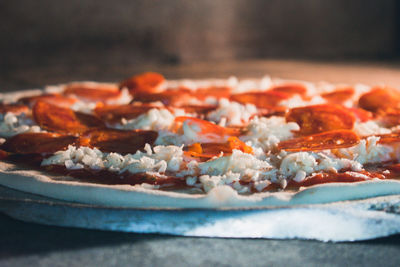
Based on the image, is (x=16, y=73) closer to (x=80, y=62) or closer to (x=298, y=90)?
(x=80, y=62)

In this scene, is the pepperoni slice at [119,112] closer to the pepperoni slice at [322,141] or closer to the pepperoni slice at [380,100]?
the pepperoni slice at [322,141]

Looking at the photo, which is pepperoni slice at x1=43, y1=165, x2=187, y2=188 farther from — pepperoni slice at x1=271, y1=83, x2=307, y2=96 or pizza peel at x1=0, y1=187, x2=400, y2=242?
pepperoni slice at x1=271, y1=83, x2=307, y2=96

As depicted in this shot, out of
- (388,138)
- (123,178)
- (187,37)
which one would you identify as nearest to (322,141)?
(388,138)

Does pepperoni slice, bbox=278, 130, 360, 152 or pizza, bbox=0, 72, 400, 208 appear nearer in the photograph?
pizza, bbox=0, 72, 400, 208

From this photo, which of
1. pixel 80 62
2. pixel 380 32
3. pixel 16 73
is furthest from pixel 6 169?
pixel 380 32

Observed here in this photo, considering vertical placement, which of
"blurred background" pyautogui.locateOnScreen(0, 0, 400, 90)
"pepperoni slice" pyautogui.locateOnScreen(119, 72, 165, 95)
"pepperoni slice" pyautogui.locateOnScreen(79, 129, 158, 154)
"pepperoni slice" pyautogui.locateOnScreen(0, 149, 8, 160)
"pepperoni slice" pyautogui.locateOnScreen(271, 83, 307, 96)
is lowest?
"pepperoni slice" pyautogui.locateOnScreen(0, 149, 8, 160)

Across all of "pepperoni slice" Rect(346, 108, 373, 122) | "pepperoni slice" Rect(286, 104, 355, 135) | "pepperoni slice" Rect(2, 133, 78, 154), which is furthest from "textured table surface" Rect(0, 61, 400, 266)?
"pepperoni slice" Rect(346, 108, 373, 122)

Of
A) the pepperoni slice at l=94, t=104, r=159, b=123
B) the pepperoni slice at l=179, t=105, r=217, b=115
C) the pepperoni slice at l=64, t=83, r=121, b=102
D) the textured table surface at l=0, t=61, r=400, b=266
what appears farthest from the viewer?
the pepperoni slice at l=64, t=83, r=121, b=102

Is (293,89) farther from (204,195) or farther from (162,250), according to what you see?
(162,250)
